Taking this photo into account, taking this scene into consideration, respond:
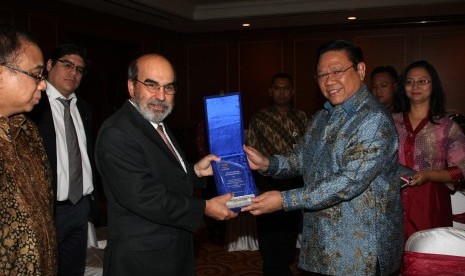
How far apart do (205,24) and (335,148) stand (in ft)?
19.7

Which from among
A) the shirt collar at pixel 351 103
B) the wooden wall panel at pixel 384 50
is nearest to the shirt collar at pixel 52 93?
the shirt collar at pixel 351 103

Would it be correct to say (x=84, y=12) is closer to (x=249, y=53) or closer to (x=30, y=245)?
(x=249, y=53)

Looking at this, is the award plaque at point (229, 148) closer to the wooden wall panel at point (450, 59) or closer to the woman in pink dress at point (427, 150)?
the woman in pink dress at point (427, 150)

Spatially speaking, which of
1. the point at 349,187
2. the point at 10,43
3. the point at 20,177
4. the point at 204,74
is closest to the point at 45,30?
the point at 204,74

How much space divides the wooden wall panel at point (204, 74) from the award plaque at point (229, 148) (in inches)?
242

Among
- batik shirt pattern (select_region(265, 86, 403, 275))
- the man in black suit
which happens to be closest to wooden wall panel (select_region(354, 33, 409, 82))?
batik shirt pattern (select_region(265, 86, 403, 275))

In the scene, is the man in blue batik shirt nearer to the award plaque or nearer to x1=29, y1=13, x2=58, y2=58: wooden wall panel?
the award plaque

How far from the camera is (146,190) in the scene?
1.61 m

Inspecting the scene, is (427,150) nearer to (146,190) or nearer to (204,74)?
(146,190)

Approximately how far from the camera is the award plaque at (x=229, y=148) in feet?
6.33

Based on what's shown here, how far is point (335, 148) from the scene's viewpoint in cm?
174

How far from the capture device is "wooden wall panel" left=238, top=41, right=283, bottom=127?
7766 mm

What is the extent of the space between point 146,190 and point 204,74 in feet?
22.2

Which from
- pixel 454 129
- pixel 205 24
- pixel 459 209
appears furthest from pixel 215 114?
pixel 205 24
